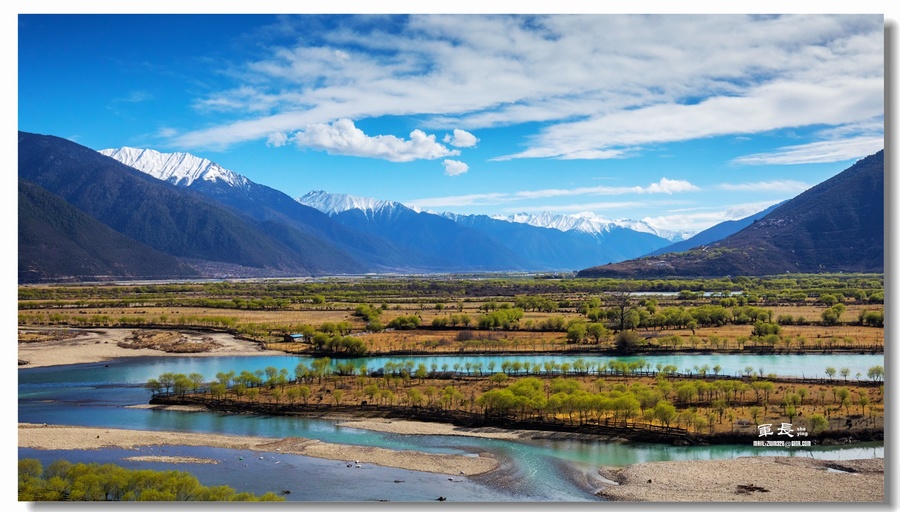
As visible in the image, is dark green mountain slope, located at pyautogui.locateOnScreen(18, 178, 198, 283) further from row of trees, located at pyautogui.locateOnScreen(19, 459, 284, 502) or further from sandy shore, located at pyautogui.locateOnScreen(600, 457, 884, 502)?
sandy shore, located at pyautogui.locateOnScreen(600, 457, 884, 502)

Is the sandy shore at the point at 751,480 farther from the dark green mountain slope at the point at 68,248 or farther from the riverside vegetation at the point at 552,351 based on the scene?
the dark green mountain slope at the point at 68,248

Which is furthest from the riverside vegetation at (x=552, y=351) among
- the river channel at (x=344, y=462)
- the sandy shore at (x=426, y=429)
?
the river channel at (x=344, y=462)

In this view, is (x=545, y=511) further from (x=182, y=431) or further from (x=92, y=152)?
(x=92, y=152)

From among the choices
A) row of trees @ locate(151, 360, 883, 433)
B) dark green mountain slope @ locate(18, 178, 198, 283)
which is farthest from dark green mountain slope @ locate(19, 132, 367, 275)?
row of trees @ locate(151, 360, 883, 433)

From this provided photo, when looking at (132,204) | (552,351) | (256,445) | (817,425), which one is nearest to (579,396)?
(817,425)

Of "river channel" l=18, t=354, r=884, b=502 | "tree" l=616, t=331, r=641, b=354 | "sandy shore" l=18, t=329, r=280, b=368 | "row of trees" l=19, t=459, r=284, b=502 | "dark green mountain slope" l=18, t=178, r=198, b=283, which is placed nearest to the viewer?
A: "row of trees" l=19, t=459, r=284, b=502
